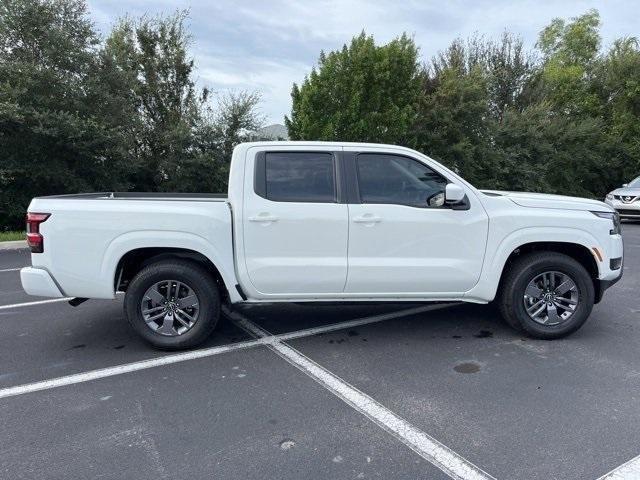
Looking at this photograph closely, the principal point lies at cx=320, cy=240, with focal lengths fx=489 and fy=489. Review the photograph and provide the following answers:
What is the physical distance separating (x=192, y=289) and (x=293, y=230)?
1.03 metres

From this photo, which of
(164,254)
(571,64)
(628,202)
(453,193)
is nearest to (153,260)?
(164,254)

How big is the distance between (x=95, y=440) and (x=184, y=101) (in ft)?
49.4

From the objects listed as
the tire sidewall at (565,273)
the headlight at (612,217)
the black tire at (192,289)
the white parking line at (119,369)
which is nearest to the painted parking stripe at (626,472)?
the tire sidewall at (565,273)

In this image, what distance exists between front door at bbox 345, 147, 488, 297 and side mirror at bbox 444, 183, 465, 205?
0.14 m

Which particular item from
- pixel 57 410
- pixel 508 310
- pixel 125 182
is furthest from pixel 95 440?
pixel 125 182

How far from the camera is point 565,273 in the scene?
180 inches

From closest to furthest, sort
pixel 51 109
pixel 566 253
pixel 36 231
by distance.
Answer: pixel 36 231 → pixel 566 253 → pixel 51 109

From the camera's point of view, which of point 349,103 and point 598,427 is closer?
point 598,427

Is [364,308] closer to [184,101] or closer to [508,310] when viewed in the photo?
[508,310]

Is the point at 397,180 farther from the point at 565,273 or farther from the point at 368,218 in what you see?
the point at 565,273

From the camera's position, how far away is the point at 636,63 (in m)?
24.8

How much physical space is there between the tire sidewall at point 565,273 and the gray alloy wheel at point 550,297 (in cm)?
3

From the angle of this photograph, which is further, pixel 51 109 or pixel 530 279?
pixel 51 109

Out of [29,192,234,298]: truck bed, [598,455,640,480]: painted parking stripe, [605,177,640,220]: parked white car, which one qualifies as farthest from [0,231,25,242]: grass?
[605,177,640,220]: parked white car
